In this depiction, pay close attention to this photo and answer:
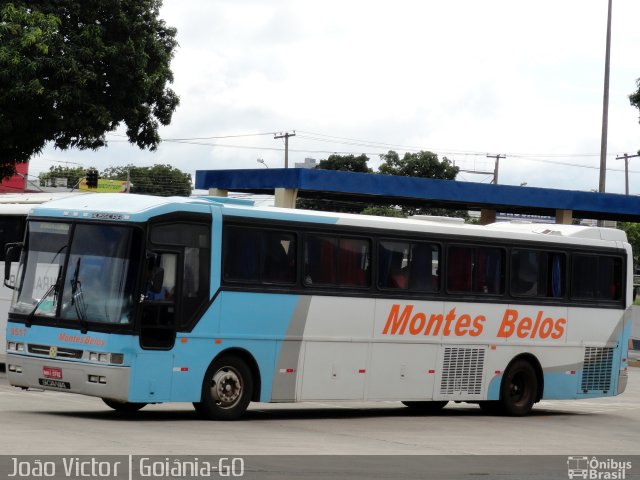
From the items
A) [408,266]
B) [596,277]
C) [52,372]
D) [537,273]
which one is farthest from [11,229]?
[596,277]

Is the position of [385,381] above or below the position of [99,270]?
below

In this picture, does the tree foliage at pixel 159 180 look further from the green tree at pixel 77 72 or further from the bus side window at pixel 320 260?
the bus side window at pixel 320 260

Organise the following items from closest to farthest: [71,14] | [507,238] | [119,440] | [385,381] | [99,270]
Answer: [119,440], [99,270], [385,381], [507,238], [71,14]

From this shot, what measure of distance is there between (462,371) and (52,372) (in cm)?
713

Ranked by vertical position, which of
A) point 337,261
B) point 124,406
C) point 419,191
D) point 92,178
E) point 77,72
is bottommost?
point 124,406

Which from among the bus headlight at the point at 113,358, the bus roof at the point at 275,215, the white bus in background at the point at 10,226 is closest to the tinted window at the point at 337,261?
the bus roof at the point at 275,215

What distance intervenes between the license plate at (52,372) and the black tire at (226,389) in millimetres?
1893

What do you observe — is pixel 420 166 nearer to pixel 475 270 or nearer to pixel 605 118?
pixel 605 118

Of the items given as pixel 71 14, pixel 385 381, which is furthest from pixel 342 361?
pixel 71 14

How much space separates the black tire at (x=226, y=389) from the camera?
17.1m

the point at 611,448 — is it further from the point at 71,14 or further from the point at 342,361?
the point at 71,14

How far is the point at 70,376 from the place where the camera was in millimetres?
16266

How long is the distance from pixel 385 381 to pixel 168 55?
18.2m

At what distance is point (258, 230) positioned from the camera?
58.6ft
